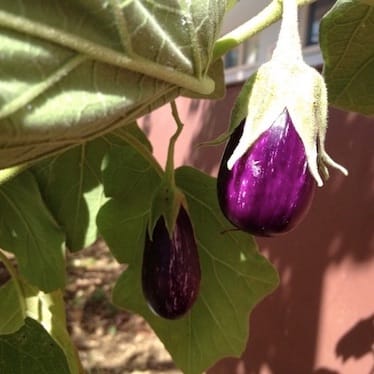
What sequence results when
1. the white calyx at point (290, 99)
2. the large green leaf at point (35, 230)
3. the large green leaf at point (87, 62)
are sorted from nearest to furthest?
the large green leaf at point (87, 62) < the white calyx at point (290, 99) < the large green leaf at point (35, 230)

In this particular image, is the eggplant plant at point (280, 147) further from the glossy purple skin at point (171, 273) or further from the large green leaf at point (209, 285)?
the large green leaf at point (209, 285)

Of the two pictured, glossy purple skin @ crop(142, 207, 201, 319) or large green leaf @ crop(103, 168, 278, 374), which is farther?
large green leaf @ crop(103, 168, 278, 374)

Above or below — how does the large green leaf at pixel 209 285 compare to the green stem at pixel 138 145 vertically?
below

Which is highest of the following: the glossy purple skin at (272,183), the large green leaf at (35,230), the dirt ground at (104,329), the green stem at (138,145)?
the glossy purple skin at (272,183)

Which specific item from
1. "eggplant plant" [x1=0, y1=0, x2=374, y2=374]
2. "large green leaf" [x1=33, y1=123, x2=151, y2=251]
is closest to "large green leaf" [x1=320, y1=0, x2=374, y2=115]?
"eggplant plant" [x1=0, y1=0, x2=374, y2=374]

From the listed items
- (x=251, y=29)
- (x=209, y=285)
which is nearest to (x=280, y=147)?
(x=251, y=29)

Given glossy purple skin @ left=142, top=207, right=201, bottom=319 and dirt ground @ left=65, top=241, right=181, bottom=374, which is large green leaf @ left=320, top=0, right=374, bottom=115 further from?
dirt ground @ left=65, top=241, right=181, bottom=374

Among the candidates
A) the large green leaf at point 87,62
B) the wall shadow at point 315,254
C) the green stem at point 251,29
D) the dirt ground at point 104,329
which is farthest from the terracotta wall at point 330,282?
the large green leaf at point 87,62
